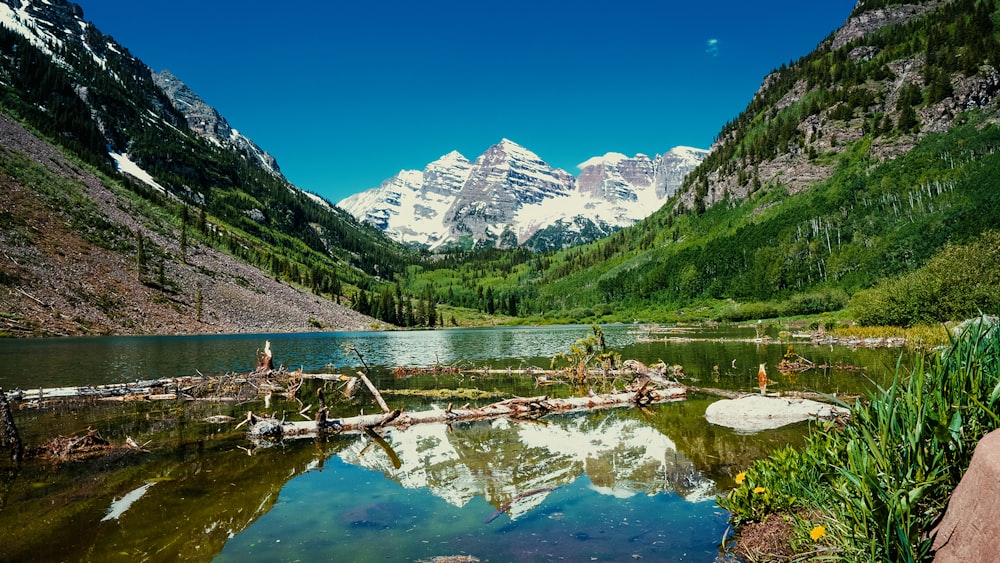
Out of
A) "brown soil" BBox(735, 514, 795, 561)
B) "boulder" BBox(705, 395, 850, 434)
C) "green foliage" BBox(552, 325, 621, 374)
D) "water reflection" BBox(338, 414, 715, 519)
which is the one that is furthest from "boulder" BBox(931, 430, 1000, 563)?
"green foliage" BBox(552, 325, 621, 374)

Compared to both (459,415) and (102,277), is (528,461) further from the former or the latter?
(102,277)

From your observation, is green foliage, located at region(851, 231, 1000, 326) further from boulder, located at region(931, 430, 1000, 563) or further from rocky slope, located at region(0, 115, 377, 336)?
rocky slope, located at region(0, 115, 377, 336)

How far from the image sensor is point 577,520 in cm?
1241

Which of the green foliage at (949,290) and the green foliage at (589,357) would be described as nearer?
the green foliage at (589,357)

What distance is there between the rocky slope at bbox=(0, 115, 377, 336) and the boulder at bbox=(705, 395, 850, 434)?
103 m

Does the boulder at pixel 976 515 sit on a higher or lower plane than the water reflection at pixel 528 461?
higher

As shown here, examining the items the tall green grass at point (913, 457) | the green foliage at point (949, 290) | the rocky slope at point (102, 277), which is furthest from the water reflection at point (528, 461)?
the rocky slope at point (102, 277)

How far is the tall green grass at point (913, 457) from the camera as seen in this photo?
6.07m

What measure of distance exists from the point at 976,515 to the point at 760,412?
1915 cm

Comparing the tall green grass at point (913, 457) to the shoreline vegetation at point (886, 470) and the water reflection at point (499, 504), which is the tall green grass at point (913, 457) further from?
the water reflection at point (499, 504)

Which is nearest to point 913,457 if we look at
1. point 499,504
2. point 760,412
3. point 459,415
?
point 499,504

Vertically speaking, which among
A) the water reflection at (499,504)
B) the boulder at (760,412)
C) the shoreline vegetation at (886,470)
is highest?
the shoreline vegetation at (886,470)

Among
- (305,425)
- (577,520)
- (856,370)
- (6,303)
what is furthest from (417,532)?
(6,303)

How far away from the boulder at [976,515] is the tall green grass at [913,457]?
13.0 inches
